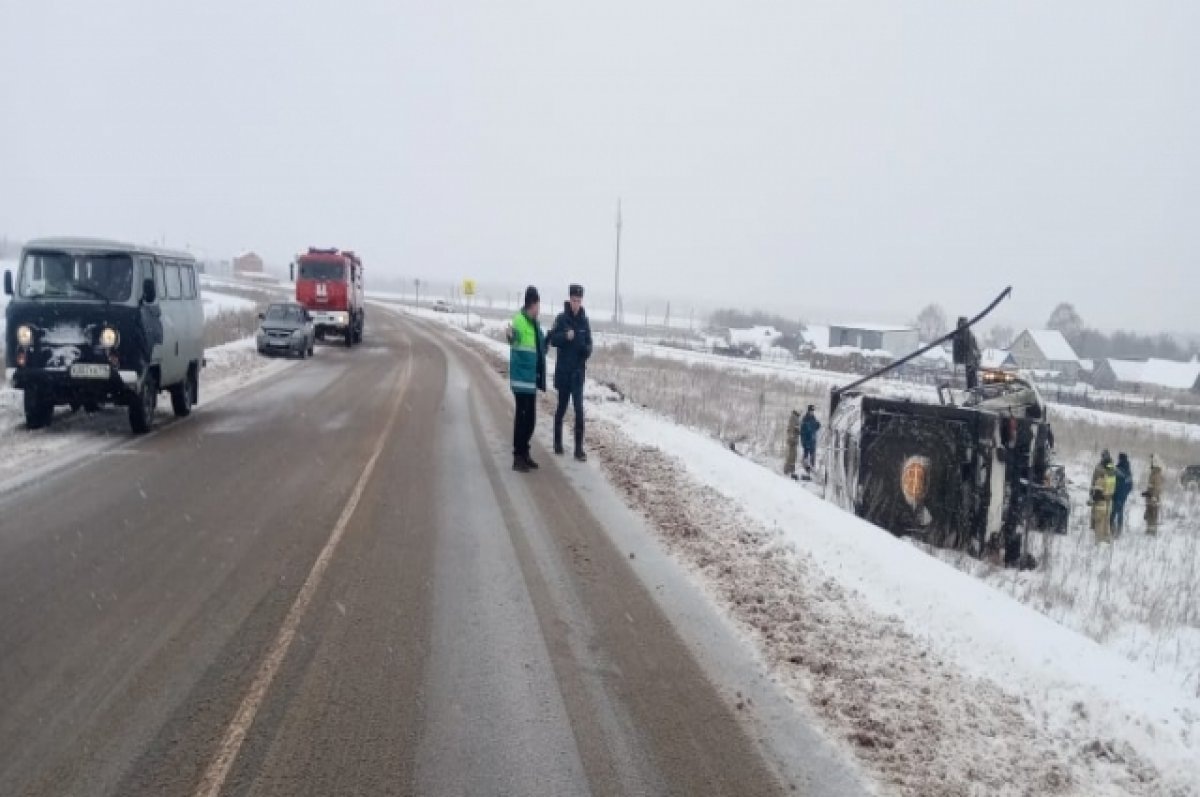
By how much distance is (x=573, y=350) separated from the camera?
11.5 m

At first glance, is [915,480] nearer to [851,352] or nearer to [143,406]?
[143,406]

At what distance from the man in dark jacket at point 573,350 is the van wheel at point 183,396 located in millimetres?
6624

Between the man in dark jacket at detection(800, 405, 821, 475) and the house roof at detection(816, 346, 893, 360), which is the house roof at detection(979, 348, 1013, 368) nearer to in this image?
the man in dark jacket at detection(800, 405, 821, 475)

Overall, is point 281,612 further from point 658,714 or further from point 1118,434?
point 1118,434

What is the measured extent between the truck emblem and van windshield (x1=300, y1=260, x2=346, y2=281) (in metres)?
27.5

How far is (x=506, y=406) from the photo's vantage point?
17844 millimetres

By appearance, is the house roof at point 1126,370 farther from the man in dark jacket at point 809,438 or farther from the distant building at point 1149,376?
the man in dark jacket at point 809,438

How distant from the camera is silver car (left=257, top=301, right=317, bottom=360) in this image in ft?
91.8

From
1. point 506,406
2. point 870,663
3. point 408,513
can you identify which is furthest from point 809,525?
point 506,406

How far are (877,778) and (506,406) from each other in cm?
1423

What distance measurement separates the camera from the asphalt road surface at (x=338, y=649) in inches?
156

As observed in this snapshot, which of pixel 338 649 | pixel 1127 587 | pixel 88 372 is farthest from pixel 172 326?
pixel 1127 587

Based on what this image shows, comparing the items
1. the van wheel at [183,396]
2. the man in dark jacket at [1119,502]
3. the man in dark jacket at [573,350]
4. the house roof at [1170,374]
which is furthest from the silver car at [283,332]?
the house roof at [1170,374]

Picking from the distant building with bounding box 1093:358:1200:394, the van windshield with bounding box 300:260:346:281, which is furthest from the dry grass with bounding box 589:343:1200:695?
the distant building with bounding box 1093:358:1200:394
